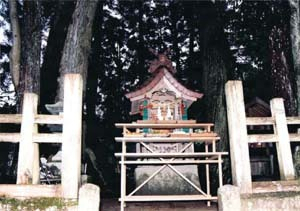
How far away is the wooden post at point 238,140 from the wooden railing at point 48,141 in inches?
73.8

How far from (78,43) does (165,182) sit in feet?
11.1

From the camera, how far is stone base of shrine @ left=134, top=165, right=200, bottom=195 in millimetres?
5832

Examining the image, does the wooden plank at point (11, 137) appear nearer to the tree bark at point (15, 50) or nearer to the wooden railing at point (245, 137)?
the wooden railing at point (245, 137)

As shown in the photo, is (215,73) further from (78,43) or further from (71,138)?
(71,138)

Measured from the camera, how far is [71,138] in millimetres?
3535

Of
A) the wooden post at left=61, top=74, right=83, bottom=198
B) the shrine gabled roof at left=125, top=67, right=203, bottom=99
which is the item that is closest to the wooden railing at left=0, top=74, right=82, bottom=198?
the wooden post at left=61, top=74, right=83, bottom=198

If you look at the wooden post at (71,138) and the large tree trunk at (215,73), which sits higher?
the large tree trunk at (215,73)

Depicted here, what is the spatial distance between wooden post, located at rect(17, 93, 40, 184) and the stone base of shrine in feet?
8.72

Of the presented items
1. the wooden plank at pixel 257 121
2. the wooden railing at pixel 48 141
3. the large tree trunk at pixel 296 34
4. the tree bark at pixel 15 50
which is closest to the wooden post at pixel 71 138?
the wooden railing at pixel 48 141

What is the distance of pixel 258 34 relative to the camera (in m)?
9.76

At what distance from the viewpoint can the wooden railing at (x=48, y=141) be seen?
135 inches

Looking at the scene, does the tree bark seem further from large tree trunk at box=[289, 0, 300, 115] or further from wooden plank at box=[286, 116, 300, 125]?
large tree trunk at box=[289, 0, 300, 115]

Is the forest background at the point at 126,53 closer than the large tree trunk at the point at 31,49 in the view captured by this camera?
Yes

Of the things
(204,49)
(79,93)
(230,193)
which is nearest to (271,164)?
(204,49)
